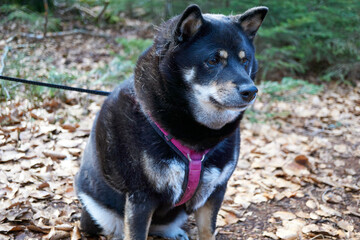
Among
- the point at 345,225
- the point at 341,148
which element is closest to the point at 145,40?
the point at 341,148

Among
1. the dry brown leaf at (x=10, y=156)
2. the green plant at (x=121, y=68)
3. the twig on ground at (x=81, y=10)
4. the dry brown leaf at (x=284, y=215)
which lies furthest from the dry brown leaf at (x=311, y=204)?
the twig on ground at (x=81, y=10)

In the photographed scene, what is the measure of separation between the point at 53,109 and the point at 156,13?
5.20 metres

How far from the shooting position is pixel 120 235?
2.76m

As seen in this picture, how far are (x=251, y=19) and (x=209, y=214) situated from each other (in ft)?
4.85

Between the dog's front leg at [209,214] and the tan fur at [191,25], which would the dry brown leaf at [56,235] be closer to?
the dog's front leg at [209,214]

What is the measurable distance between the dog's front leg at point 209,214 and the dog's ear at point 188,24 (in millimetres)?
1121

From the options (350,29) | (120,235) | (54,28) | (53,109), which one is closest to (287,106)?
(350,29)

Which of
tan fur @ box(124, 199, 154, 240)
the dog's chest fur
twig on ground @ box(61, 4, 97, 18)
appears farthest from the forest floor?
twig on ground @ box(61, 4, 97, 18)

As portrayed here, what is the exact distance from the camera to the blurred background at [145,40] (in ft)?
18.7

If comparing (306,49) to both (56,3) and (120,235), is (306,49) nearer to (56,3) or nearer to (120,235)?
(120,235)

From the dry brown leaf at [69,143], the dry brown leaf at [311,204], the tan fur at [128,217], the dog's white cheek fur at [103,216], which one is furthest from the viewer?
the dry brown leaf at [69,143]

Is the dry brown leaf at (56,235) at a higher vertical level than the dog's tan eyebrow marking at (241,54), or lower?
lower

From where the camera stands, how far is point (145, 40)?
6.43 metres

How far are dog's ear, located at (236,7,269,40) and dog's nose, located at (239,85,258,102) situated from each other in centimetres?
54
